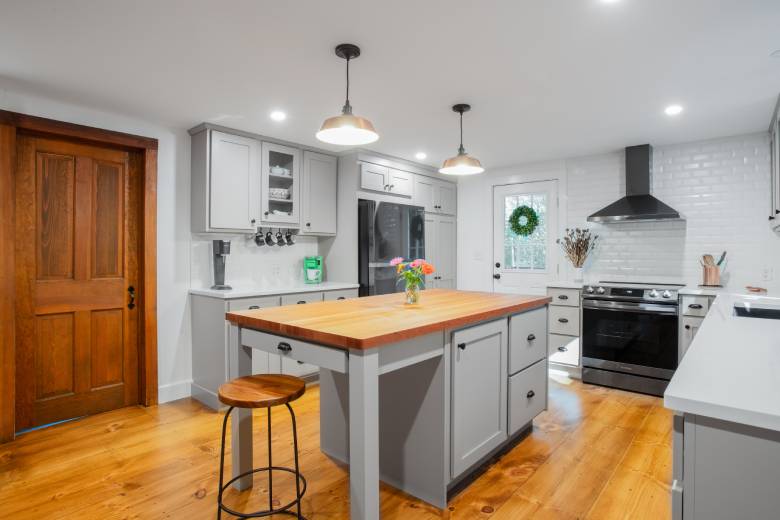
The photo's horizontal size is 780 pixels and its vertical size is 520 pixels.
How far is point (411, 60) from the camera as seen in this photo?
2439 millimetres

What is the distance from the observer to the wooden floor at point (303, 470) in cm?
205

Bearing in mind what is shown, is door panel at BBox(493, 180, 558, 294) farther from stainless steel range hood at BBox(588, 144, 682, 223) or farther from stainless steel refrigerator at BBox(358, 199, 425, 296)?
stainless steel refrigerator at BBox(358, 199, 425, 296)

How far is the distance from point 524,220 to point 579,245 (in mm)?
760

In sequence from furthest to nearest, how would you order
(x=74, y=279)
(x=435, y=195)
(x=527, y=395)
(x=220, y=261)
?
(x=435, y=195)
(x=220, y=261)
(x=74, y=279)
(x=527, y=395)

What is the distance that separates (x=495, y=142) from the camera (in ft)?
13.9

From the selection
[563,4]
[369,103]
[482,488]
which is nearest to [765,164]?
[563,4]

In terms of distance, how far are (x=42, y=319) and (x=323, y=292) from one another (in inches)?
83.0

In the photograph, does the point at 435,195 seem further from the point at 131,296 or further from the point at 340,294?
the point at 131,296

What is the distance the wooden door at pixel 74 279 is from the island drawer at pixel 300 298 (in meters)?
1.21

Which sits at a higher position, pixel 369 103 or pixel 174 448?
pixel 369 103

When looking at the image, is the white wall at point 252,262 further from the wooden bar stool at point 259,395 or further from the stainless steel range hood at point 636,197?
the stainless steel range hood at point 636,197

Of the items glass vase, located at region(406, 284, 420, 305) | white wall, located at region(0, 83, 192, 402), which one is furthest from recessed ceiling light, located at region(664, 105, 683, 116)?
white wall, located at region(0, 83, 192, 402)

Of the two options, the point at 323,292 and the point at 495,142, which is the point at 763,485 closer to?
the point at 323,292

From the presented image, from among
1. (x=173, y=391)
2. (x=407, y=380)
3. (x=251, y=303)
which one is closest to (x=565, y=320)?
(x=407, y=380)
